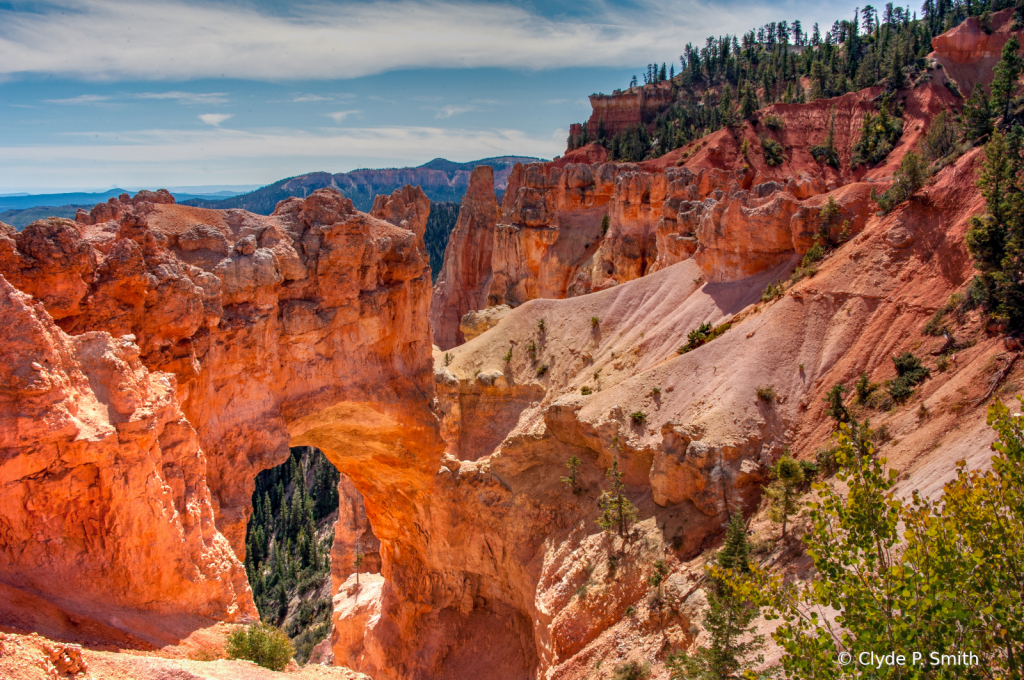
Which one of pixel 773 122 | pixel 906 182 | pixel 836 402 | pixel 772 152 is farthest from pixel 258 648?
pixel 773 122

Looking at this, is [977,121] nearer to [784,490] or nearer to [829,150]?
[784,490]

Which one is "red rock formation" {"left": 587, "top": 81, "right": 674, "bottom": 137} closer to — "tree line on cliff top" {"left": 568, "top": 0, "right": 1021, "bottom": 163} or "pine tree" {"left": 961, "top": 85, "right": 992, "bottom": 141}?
"tree line on cliff top" {"left": 568, "top": 0, "right": 1021, "bottom": 163}

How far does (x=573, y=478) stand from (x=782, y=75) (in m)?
96.1

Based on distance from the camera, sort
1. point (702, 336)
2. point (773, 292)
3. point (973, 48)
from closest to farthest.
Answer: point (773, 292)
point (702, 336)
point (973, 48)

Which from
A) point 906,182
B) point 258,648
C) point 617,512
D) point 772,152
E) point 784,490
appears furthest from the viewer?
point 772,152

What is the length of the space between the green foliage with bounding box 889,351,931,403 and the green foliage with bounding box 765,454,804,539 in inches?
179

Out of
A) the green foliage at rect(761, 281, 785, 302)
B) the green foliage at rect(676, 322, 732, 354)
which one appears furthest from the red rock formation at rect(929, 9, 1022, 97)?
the green foliage at rect(676, 322, 732, 354)

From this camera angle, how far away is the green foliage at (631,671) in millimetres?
20844

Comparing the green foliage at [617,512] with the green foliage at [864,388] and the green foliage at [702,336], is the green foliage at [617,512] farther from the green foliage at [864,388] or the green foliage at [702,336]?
the green foliage at [702,336]

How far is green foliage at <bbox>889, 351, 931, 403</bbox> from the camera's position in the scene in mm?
24375

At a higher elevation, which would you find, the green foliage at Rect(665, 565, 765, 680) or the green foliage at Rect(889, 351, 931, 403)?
the green foliage at Rect(889, 351, 931, 403)

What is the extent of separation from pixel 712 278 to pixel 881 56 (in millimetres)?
70875

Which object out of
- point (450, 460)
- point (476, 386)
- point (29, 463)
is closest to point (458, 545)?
point (450, 460)

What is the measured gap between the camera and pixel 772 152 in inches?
3255
